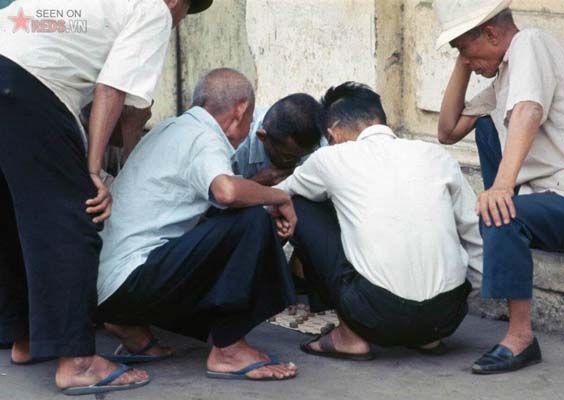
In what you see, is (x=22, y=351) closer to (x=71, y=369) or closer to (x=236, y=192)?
(x=71, y=369)

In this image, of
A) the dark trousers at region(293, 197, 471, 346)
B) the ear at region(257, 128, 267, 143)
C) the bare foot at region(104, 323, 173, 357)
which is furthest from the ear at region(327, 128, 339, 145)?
the bare foot at region(104, 323, 173, 357)

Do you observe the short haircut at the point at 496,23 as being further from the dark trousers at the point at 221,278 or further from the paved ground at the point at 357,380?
the paved ground at the point at 357,380

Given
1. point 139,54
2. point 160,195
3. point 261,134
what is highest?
point 139,54

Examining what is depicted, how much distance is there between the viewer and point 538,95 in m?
5.34

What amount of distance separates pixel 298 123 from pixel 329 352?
93cm

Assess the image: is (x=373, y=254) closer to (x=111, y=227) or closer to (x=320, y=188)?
(x=320, y=188)

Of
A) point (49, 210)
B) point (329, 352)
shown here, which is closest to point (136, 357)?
point (329, 352)

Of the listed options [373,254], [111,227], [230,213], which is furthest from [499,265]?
[111,227]

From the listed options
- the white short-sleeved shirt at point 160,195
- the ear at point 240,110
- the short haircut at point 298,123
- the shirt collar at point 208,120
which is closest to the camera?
the white short-sleeved shirt at point 160,195

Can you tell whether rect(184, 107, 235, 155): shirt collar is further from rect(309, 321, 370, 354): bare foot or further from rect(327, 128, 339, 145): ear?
rect(309, 321, 370, 354): bare foot

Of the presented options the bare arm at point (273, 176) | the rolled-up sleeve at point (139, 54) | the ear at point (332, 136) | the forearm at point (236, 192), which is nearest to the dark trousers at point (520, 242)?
the ear at point (332, 136)

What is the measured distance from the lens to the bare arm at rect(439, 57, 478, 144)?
588 cm

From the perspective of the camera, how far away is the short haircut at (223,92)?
18.2 ft

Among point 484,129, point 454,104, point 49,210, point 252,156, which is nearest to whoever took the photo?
point 49,210
